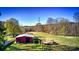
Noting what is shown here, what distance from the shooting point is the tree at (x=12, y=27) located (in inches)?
88.8

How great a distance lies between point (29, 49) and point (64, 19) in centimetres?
54

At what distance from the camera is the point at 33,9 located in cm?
226

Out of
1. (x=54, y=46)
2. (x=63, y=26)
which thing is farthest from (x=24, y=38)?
(x=63, y=26)

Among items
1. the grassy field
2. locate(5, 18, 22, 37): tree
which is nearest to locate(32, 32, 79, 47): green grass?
the grassy field

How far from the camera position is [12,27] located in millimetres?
2260

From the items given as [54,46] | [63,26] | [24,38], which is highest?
[63,26]

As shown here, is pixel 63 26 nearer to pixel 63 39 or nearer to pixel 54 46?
pixel 63 39

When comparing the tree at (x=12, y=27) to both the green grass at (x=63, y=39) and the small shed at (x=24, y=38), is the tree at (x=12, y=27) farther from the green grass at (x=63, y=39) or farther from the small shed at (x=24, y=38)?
the green grass at (x=63, y=39)

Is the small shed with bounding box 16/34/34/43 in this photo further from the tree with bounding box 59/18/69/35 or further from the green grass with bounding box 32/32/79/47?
the tree with bounding box 59/18/69/35
